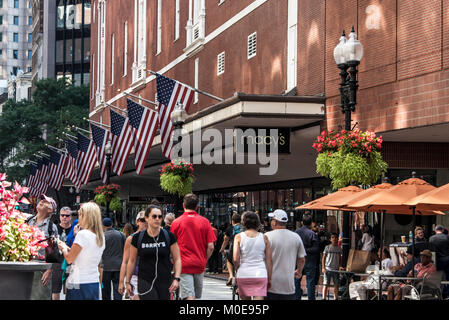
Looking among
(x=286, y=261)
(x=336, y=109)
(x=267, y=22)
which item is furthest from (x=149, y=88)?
(x=286, y=261)

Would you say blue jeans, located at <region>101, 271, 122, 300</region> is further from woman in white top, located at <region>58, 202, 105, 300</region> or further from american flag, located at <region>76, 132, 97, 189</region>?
american flag, located at <region>76, 132, 97, 189</region>

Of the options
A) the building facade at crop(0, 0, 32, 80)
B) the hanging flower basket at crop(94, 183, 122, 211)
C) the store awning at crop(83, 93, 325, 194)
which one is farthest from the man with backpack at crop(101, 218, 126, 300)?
the building facade at crop(0, 0, 32, 80)

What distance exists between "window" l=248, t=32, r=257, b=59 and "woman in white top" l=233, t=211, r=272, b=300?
1938 cm

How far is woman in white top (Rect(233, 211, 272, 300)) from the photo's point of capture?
12.1 metres

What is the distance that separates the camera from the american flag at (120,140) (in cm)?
3547

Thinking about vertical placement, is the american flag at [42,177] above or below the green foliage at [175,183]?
above

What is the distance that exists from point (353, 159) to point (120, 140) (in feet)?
61.6

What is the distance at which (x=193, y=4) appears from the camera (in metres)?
39.9

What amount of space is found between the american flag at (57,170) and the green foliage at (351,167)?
112ft

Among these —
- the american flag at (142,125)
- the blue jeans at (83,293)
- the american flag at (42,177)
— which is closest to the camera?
the blue jeans at (83,293)

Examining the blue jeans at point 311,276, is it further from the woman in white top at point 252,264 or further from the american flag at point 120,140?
the american flag at point 120,140

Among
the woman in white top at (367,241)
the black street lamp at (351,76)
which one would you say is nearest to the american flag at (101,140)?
the woman in white top at (367,241)

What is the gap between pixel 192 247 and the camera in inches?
517
